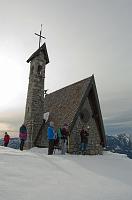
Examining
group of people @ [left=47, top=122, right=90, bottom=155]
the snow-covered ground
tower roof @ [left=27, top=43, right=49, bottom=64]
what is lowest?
the snow-covered ground

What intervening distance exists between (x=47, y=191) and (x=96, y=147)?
12671mm

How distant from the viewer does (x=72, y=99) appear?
20328 millimetres

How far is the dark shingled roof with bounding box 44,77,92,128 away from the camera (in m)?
19.0

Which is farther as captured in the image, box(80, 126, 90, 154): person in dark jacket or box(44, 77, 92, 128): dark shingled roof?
box(44, 77, 92, 128): dark shingled roof

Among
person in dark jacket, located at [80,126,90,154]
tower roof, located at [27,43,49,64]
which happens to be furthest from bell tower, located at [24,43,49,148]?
person in dark jacket, located at [80,126,90,154]

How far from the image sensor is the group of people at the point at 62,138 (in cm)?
1582

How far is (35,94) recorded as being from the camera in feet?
72.3

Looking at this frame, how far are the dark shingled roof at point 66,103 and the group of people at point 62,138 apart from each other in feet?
4.24

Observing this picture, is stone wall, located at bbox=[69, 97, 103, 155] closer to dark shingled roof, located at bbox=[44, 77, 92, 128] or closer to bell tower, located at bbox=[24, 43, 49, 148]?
dark shingled roof, located at bbox=[44, 77, 92, 128]

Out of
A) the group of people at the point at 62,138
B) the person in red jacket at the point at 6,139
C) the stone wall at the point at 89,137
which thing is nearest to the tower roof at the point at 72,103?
the stone wall at the point at 89,137

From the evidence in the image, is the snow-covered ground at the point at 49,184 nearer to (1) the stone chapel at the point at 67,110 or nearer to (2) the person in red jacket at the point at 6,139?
(1) the stone chapel at the point at 67,110

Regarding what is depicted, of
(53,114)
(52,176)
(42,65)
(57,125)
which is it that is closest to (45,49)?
(42,65)

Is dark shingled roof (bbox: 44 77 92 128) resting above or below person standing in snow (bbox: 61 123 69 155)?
above

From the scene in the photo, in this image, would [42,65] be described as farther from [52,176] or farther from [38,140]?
[52,176]
